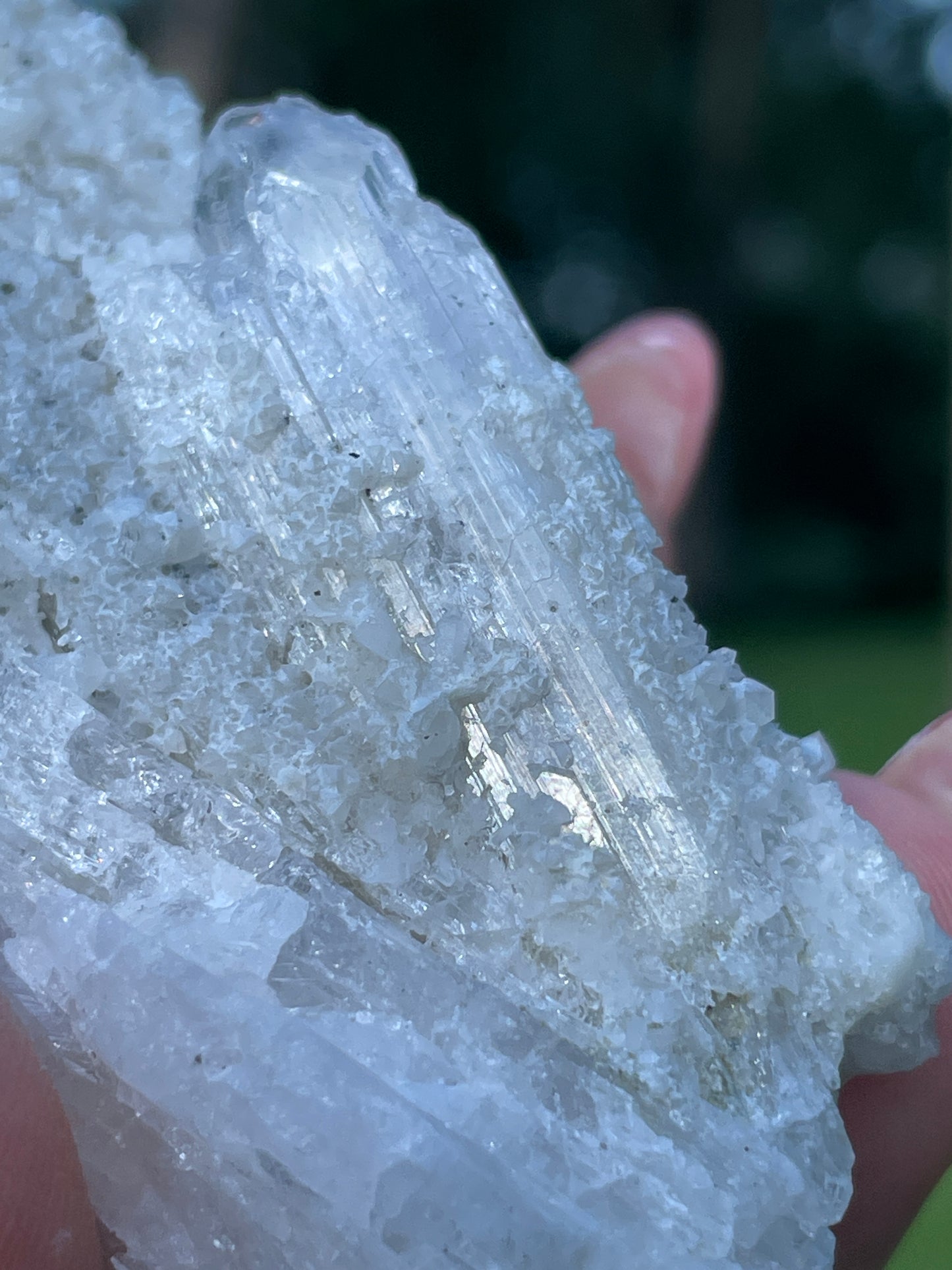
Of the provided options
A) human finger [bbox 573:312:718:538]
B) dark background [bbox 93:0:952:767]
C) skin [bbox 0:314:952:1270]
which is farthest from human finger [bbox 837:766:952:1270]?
dark background [bbox 93:0:952:767]

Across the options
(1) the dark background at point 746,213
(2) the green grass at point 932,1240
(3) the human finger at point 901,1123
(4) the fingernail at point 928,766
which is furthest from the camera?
(1) the dark background at point 746,213

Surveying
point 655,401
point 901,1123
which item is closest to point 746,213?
point 655,401

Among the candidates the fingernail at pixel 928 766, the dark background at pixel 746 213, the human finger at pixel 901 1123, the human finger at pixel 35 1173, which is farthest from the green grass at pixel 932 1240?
the dark background at pixel 746 213

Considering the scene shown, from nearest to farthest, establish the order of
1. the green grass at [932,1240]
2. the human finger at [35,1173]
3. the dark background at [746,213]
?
the human finger at [35,1173] < the green grass at [932,1240] < the dark background at [746,213]

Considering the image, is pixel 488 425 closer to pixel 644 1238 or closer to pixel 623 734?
pixel 623 734

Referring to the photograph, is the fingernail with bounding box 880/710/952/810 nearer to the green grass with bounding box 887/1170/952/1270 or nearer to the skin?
the skin

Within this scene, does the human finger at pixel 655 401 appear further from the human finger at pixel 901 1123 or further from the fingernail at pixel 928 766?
the human finger at pixel 901 1123
